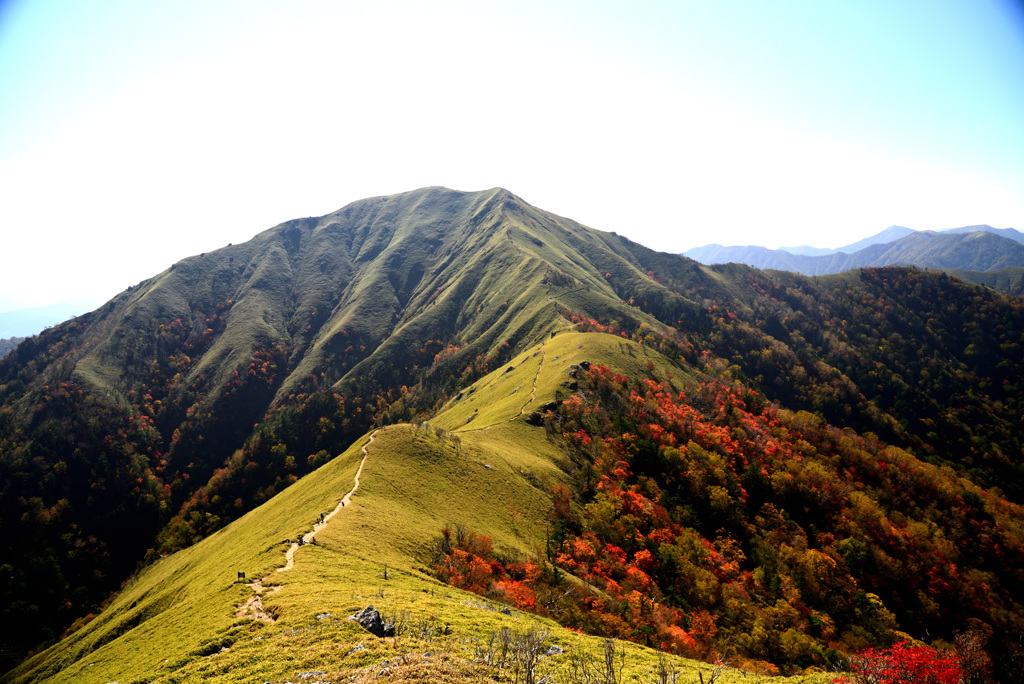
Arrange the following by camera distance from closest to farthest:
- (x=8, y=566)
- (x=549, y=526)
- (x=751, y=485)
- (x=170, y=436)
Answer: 1. (x=549, y=526)
2. (x=751, y=485)
3. (x=8, y=566)
4. (x=170, y=436)

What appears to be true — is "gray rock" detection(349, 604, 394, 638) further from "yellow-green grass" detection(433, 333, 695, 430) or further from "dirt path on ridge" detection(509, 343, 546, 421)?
"dirt path on ridge" detection(509, 343, 546, 421)

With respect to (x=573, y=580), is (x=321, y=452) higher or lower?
lower

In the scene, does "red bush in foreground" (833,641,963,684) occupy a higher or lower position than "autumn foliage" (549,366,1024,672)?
higher

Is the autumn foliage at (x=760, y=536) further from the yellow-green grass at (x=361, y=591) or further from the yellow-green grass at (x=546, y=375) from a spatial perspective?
the yellow-green grass at (x=361, y=591)

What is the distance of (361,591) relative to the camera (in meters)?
29.2

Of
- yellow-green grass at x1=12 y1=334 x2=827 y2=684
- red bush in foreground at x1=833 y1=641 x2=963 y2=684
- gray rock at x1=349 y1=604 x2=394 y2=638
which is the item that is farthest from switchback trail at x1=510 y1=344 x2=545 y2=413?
red bush in foreground at x1=833 y1=641 x2=963 y2=684

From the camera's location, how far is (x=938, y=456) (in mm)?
167125

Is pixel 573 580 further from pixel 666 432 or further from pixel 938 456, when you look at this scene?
pixel 938 456

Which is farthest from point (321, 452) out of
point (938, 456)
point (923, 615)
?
point (938, 456)

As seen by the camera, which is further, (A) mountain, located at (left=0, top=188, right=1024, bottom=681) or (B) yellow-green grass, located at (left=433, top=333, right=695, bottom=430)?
(B) yellow-green grass, located at (left=433, top=333, right=695, bottom=430)

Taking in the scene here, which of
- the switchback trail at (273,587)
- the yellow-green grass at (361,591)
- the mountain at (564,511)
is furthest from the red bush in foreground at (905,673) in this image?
the switchback trail at (273,587)

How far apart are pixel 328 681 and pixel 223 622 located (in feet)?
42.8

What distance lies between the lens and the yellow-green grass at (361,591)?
20953 mm

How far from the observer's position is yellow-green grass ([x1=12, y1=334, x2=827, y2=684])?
825 inches
